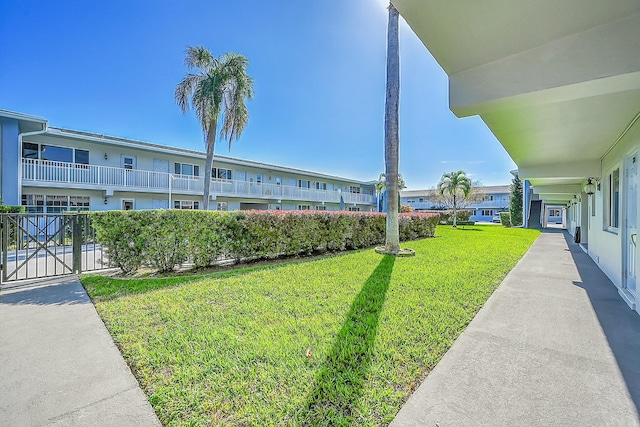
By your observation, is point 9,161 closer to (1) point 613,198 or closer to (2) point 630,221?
(2) point 630,221

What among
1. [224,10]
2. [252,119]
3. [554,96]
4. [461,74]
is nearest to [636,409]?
[554,96]

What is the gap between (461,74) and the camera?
3846 mm

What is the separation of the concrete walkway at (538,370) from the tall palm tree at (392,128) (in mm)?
5330

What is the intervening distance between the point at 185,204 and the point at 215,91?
9.11 metres

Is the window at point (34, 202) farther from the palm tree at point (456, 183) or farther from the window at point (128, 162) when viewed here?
the palm tree at point (456, 183)

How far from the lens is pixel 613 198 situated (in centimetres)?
732

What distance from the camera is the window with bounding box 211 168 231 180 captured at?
22031 millimetres

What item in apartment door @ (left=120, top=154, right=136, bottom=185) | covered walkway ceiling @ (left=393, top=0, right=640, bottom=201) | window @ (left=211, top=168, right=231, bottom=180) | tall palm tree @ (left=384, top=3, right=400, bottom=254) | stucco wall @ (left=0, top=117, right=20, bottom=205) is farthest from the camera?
window @ (left=211, top=168, right=231, bottom=180)

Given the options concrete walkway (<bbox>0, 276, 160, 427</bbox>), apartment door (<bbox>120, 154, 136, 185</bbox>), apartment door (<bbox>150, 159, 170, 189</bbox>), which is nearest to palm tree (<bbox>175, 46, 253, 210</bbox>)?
apartment door (<bbox>150, 159, 170, 189</bbox>)

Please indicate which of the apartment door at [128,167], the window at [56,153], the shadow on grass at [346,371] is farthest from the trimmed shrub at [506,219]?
the window at [56,153]

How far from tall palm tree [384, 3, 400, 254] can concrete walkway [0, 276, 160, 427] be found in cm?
881

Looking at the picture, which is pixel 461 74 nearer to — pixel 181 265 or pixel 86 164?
pixel 181 265

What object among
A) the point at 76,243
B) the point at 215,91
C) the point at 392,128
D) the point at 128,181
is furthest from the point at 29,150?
the point at 392,128

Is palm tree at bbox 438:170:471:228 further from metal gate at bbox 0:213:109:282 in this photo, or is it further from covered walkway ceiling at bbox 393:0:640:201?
metal gate at bbox 0:213:109:282
